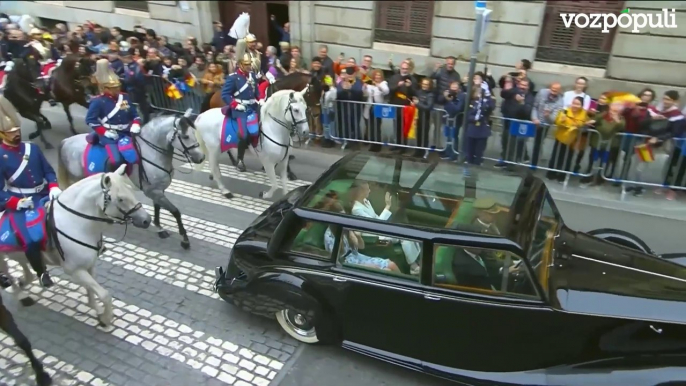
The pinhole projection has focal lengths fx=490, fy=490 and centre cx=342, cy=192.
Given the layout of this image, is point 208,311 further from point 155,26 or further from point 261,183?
point 155,26

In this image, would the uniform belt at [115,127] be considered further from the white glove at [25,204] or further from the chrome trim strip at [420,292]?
the chrome trim strip at [420,292]

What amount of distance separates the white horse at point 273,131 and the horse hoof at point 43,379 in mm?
4173

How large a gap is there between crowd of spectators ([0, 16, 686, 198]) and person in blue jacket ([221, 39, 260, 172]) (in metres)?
0.41

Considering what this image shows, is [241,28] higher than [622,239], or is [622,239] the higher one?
[241,28]

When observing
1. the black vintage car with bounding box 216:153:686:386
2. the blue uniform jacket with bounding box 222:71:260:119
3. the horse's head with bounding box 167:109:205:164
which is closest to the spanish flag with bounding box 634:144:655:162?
the black vintage car with bounding box 216:153:686:386

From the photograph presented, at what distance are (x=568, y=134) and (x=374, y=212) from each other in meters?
5.37

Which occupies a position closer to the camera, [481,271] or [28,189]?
[481,271]

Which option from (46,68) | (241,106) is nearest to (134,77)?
(46,68)

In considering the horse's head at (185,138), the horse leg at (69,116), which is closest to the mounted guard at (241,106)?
the horse's head at (185,138)

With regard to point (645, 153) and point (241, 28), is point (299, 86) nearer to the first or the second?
point (241, 28)

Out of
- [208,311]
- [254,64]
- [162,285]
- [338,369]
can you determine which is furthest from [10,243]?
[254,64]

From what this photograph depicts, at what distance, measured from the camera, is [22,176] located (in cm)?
535

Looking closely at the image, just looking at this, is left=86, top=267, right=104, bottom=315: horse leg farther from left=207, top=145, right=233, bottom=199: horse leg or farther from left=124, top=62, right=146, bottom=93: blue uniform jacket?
left=124, top=62, right=146, bottom=93: blue uniform jacket

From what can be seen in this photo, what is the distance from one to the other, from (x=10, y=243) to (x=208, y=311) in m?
2.21
